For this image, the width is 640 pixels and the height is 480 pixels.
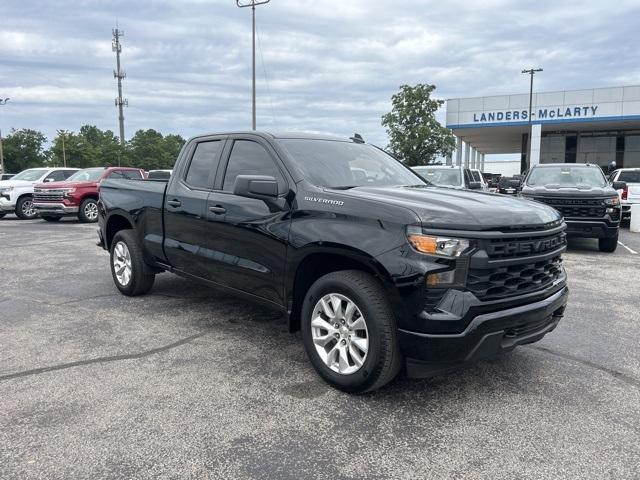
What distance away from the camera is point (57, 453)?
281 centimetres

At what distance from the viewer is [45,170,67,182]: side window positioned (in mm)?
17328

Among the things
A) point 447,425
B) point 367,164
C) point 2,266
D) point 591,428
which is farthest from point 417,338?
point 2,266

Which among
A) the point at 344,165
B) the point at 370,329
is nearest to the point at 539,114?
the point at 344,165

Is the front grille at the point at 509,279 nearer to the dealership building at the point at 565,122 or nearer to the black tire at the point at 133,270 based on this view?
the black tire at the point at 133,270

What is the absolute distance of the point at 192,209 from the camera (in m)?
4.88

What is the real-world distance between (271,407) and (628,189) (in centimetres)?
1455

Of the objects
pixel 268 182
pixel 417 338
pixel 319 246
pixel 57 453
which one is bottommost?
pixel 57 453

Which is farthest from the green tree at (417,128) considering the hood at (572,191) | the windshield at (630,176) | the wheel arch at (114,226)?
the wheel arch at (114,226)

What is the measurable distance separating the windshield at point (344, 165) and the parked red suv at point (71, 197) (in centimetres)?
1196

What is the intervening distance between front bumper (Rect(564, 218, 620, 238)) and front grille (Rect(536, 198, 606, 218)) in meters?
0.13

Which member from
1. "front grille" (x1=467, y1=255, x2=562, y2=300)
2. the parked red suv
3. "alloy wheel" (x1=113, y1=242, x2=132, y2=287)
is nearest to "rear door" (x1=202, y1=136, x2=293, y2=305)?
"front grille" (x1=467, y1=255, x2=562, y2=300)

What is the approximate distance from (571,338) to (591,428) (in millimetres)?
1788

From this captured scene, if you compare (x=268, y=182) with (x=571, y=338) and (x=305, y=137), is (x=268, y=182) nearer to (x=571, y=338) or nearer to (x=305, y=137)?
(x=305, y=137)

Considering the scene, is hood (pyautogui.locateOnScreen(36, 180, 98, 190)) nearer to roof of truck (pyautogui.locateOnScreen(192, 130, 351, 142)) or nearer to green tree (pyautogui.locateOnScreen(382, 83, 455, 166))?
roof of truck (pyautogui.locateOnScreen(192, 130, 351, 142))
